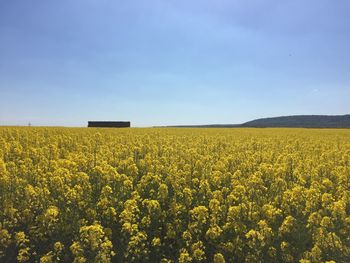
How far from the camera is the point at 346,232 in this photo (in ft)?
25.9

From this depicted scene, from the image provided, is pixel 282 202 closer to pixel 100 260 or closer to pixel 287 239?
pixel 287 239

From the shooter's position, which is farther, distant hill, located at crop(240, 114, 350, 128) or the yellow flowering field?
distant hill, located at crop(240, 114, 350, 128)

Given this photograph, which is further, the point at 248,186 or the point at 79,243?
the point at 248,186

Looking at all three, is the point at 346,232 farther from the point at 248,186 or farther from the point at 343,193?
the point at 248,186

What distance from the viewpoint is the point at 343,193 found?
956cm

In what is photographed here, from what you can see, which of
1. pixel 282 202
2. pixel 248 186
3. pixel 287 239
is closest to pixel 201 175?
pixel 248 186

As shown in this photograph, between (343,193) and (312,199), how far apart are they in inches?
48.3

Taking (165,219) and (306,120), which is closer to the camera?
(165,219)

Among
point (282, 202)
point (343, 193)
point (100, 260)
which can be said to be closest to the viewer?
point (100, 260)

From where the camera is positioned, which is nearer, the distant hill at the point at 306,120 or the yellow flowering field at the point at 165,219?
the yellow flowering field at the point at 165,219

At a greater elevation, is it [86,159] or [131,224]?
[86,159]

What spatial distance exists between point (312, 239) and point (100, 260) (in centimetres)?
356

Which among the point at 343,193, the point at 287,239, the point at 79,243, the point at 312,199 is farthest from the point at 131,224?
the point at 343,193

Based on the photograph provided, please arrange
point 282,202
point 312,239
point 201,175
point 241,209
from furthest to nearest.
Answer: point 201,175, point 282,202, point 241,209, point 312,239
